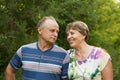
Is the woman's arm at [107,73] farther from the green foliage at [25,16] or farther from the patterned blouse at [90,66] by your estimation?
the green foliage at [25,16]

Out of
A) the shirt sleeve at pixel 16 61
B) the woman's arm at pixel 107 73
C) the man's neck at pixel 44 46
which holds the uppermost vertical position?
the man's neck at pixel 44 46

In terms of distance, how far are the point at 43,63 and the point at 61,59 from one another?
0.18 metres

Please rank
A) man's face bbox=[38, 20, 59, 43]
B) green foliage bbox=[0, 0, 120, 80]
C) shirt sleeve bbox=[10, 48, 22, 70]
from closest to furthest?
1. man's face bbox=[38, 20, 59, 43]
2. shirt sleeve bbox=[10, 48, 22, 70]
3. green foliage bbox=[0, 0, 120, 80]

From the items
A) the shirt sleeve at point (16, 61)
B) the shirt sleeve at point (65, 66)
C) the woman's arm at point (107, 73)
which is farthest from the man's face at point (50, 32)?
the woman's arm at point (107, 73)

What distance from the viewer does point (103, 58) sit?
12.0 ft

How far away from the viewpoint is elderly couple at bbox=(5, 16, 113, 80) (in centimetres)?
360

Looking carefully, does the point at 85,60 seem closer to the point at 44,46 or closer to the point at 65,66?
the point at 65,66

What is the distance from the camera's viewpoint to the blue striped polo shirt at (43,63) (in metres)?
3.59

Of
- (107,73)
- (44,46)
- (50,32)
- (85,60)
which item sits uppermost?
(50,32)

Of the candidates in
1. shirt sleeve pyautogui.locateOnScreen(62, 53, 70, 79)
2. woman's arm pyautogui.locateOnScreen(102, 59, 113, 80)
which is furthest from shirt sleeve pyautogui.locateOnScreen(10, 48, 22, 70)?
woman's arm pyautogui.locateOnScreen(102, 59, 113, 80)

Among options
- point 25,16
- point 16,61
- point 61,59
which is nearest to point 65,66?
point 61,59

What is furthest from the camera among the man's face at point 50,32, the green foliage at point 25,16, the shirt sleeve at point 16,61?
the green foliage at point 25,16

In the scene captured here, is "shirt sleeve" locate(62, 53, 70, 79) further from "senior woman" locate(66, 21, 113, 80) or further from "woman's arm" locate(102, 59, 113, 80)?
"woman's arm" locate(102, 59, 113, 80)

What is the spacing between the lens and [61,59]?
11.9 feet
